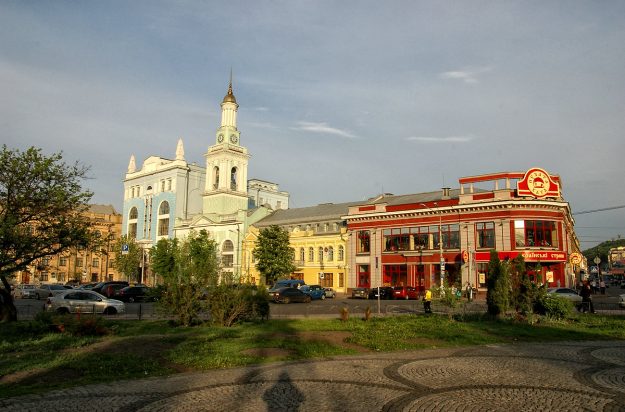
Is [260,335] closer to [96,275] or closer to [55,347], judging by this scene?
[55,347]

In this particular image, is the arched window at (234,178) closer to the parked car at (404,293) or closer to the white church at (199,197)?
the white church at (199,197)

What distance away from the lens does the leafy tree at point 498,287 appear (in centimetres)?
2497

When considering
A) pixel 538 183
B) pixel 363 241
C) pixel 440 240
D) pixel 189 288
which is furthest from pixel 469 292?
pixel 189 288

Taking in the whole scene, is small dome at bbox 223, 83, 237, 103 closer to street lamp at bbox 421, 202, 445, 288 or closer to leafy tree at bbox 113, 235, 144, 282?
leafy tree at bbox 113, 235, 144, 282

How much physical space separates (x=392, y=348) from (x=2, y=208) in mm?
17510

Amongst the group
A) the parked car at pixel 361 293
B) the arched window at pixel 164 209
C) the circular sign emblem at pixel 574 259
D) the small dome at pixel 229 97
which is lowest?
the parked car at pixel 361 293

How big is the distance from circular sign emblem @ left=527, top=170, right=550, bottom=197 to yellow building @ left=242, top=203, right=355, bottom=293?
79.1 ft

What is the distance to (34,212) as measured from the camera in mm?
22625

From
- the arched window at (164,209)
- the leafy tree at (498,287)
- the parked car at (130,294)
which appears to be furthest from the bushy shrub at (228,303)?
the arched window at (164,209)

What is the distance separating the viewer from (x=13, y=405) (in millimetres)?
9547

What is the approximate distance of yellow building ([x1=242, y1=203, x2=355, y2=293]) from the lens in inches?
2653

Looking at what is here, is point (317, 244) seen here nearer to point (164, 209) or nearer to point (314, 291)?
point (314, 291)

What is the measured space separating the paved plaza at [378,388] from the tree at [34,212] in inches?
509

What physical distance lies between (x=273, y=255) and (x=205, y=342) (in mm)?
49387
